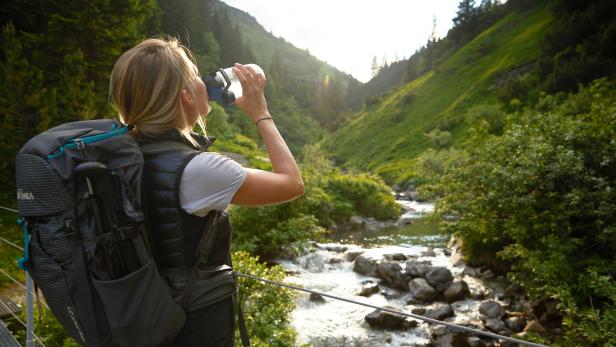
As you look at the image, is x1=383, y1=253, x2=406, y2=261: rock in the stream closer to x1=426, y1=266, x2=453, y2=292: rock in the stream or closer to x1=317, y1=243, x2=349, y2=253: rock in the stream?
x1=317, y1=243, x2=349, y2=253: rock in the stream

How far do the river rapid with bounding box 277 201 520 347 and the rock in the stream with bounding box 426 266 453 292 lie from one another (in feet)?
1.08

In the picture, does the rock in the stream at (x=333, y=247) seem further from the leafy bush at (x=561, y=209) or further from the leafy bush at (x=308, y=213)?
the leafy bush at (x=561, y=209)

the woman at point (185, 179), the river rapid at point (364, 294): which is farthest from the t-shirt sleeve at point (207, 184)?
the river rapid at point (364, 294)

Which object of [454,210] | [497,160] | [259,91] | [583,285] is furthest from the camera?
[454,210]

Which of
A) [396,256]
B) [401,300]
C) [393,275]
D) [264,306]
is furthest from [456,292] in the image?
[264,306]

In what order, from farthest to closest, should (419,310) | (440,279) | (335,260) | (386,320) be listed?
(335,260)
(440,279)
(419,310)
(386,320)

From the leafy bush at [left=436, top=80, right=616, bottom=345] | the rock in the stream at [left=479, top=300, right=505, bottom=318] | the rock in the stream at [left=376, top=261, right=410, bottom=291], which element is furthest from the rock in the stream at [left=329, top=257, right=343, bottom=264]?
the rock in the stream at [left=479, top=300, right=505, bottom=318]

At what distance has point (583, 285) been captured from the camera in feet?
20.2

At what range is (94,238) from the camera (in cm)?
130

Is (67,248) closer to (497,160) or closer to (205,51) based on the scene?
(497,160)

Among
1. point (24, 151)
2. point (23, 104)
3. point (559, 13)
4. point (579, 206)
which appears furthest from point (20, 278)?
point (559, 13)

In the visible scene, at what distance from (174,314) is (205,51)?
208ft

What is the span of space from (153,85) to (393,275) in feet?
32.2

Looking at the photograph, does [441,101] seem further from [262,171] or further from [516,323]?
[262,171]
